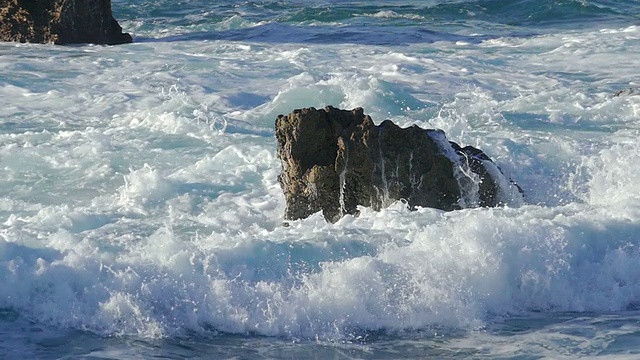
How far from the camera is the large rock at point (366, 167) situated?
8.35 m

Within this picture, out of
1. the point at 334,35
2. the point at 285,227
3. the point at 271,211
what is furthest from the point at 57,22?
the point at 285,227

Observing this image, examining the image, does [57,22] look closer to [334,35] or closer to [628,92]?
[334,35]

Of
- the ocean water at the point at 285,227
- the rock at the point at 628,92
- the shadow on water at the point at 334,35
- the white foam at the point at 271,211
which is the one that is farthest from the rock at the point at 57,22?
the rock at the point at 628,92

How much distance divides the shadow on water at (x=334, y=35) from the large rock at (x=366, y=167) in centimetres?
1092

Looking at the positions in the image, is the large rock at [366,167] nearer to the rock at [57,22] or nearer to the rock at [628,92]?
the rock at [628,92]

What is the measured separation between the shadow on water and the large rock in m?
10.9

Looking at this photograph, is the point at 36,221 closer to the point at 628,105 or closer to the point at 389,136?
the point at 389,136

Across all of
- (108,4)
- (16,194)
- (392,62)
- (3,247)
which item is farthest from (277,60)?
(3,247)

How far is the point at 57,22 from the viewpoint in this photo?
61.2 ft

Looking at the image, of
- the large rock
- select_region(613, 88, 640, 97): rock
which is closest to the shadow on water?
select_region(613, 88, 640, 97): rock

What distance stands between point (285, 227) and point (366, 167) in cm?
75

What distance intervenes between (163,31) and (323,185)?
1356 cm

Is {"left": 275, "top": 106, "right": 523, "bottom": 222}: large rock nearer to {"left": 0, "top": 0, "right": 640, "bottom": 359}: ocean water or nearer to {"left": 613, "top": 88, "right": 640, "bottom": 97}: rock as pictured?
{"left": 0, "top": 0, "right": 640, "bottom": 359}: ocean water

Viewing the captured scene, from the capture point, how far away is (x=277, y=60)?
17.1 metres
